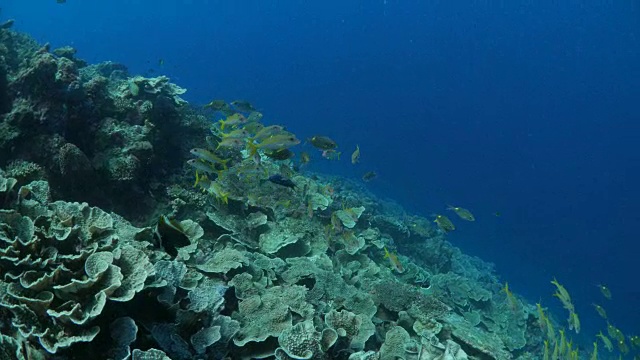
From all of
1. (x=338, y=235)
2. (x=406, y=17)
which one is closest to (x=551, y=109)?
(x=406, y=17)

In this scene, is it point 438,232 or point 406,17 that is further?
point 406,17

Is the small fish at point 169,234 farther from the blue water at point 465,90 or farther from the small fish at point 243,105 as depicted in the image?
the blue water at point 465,90

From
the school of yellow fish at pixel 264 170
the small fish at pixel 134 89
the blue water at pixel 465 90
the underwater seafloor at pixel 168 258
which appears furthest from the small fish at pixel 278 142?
the blue water at pixel 465 90

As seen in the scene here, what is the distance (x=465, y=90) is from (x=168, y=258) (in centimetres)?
13738

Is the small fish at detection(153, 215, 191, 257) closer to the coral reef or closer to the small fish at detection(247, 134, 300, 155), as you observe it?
the coral reef

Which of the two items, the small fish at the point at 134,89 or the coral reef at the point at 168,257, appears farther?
the small fish at the point at 134,89

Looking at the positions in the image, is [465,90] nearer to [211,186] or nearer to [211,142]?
[211,142]

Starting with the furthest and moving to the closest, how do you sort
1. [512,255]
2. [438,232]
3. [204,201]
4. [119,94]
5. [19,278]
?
[512,255] < [438,232] < [119,94] < [204,201] < [19,278]

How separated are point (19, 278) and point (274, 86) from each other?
132 m

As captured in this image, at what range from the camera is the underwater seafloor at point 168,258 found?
8.57 feet

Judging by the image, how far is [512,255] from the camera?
44500mm

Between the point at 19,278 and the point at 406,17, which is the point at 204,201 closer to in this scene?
the point at 19,278

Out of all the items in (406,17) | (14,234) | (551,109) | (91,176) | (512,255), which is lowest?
(14,234)

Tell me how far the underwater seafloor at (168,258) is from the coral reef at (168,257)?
A: 0.06ft
